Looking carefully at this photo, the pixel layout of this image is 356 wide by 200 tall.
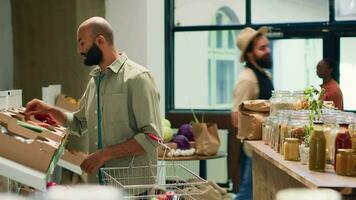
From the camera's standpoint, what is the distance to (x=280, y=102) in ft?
10.4

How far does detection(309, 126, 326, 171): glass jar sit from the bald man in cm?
76

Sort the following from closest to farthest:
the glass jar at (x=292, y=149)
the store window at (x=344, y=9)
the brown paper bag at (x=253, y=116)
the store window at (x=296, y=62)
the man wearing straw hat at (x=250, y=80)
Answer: the glass jar at (x=292, y=149)
the brown paper bag at (x=253, y=116)
the man wearing straw hat at (x=250, y=80)
the store window at (x=344, y=9)
the store window at (x=296, y=62)

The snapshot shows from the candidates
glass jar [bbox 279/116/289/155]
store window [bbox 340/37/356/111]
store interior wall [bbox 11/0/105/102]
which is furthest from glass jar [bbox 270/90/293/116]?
store window [bbox 340/37/356/111]

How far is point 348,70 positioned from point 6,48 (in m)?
3.44

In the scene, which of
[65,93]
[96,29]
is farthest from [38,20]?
[96,29]

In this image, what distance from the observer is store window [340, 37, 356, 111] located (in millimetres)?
5648

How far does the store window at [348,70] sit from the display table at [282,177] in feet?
8.67

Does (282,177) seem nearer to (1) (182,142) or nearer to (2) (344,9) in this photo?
(1) (182,142)

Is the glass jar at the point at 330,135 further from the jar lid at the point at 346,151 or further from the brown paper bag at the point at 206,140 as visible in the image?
the brown paper bag at the point at 206,140

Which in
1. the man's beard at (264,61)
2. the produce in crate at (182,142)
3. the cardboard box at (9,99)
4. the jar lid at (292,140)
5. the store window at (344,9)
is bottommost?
the produce in crate at (182,142)

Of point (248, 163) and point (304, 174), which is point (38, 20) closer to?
point (248, 163)

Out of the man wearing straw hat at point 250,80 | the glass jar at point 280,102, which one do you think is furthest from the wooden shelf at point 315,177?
the man wearing straw hat at point 250,80

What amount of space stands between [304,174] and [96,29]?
4.19 feet

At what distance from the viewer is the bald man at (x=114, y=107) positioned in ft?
8.55
